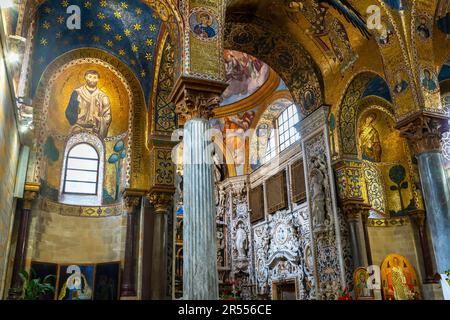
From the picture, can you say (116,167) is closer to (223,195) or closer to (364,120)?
(223,195)

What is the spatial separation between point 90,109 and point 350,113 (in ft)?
25.6

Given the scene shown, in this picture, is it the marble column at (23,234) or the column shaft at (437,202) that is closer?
the column shaft at (437,202)

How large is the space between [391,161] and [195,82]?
31.5ft

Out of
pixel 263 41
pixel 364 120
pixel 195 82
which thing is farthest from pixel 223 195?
pixel 195 82

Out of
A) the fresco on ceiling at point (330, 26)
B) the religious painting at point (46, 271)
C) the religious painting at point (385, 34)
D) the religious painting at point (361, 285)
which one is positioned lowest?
the religious painting at point (361, 285)

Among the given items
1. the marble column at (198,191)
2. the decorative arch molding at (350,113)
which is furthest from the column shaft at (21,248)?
the decorative arch molding at (350,113)

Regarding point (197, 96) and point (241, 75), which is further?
point (241, 75)

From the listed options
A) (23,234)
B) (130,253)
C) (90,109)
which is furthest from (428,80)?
(23,234)

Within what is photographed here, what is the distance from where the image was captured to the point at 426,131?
29.3ft

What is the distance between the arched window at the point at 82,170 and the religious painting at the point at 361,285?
761cm

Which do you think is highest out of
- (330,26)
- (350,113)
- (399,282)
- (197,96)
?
(330,26)

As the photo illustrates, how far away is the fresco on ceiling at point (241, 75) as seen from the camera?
17.6 metres

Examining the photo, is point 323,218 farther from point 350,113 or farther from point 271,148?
point 271,148

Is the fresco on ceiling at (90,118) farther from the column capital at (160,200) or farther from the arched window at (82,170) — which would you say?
the column capital at (160,200)
